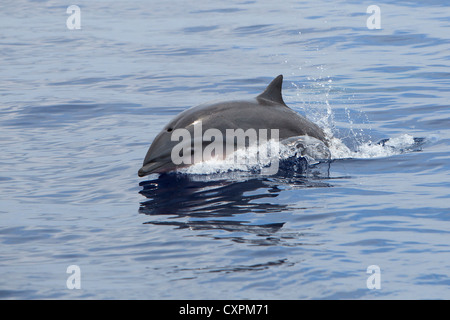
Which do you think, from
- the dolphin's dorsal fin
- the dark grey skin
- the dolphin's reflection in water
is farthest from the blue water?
the dolphin's dorsal fin

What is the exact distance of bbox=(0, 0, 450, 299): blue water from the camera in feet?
27.6

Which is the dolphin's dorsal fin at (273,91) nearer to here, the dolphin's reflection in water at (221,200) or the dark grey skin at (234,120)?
the dark grey skin at (234,120)

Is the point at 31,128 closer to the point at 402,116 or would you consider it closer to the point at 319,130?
the point at 319,130

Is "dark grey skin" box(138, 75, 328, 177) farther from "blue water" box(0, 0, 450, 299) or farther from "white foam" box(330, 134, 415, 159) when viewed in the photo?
"white foam" box(330, 134, 415, 159)

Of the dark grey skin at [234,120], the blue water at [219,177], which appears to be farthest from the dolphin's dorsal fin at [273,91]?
the blue water at [219,177]

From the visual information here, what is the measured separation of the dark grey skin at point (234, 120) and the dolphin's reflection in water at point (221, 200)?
339 mm

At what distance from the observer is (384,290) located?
793cm

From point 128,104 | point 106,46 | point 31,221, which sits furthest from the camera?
point 106,46

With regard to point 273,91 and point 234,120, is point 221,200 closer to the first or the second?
point 234,120

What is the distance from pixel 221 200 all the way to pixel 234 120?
1652mm

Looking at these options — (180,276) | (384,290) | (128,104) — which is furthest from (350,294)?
(128,104)

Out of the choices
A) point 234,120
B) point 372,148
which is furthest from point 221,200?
point 372,148

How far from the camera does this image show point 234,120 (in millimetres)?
12016
